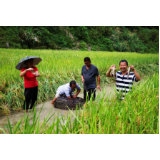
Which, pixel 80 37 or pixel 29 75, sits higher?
pixel 80 37

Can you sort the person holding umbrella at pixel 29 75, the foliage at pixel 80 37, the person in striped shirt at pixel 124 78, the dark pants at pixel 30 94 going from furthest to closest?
1. the foliage at pixel 80 37
2. the dark pants at pixel 30 94
3. the person holding umbrella at pixel 29 75
4. the person in striped shirt at pixel 124 78

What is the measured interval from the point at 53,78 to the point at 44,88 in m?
0.52

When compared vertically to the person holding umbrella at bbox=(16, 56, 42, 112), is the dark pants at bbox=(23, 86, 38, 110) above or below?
below

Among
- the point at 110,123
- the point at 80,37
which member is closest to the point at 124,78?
the point at 110,123

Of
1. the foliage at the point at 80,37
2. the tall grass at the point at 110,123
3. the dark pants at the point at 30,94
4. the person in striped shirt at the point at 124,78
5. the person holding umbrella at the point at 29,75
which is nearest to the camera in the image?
the tall grass at the point at 110,123

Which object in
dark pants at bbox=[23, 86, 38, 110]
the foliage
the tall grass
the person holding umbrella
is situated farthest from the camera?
the foliage

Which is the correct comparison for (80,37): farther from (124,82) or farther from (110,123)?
(110,123)

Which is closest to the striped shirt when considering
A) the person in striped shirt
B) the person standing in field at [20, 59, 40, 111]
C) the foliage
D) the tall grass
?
the person in striped shirt

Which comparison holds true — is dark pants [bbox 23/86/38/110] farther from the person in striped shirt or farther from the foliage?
the foliage

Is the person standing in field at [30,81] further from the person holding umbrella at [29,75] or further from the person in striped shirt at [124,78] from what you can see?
the person in striped shirt at [124,78]

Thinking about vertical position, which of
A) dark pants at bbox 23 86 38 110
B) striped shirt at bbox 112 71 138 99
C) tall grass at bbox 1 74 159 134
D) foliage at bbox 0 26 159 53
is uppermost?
foliage at bbox 0 26 159 53

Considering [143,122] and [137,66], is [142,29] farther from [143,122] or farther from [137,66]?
[143,122]

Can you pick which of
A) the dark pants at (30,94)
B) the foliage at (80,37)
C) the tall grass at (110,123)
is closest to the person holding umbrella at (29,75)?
the dark pants at (30,94)

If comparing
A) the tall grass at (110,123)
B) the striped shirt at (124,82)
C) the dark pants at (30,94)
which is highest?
the striped shirt at (124,82)
